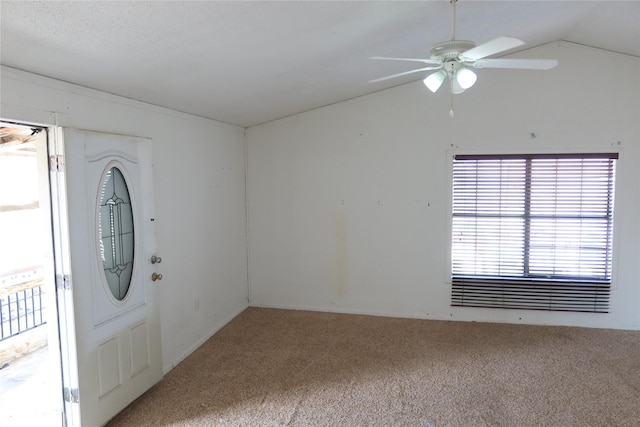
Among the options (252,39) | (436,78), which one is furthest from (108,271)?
(436,78)

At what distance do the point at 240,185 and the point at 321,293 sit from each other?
66.6 inches

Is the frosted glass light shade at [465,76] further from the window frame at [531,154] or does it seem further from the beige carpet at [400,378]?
the window frame at [531,154]

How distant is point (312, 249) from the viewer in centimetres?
512

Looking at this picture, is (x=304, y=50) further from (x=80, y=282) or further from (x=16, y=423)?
(x=16, y=423)

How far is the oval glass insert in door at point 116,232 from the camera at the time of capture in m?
2.85

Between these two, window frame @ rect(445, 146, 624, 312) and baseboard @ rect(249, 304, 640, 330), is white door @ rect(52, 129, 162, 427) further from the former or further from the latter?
window frame @ rect(445, 146, 624, 312)

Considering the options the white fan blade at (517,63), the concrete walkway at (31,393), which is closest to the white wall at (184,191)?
the concrete walkway at (31,393)

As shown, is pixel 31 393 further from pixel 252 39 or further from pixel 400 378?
pixel 252 39

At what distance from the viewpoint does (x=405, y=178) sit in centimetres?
479

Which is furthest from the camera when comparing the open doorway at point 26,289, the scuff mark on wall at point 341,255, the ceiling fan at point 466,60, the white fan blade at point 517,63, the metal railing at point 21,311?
the scuff mark on wall at point 341,255

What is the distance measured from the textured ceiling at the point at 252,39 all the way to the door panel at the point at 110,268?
1.66 ft

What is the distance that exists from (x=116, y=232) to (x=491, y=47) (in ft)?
8.84

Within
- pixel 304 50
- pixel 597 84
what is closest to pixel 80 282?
pixel 304 50

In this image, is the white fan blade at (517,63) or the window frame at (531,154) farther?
the window frame at (531,154)
